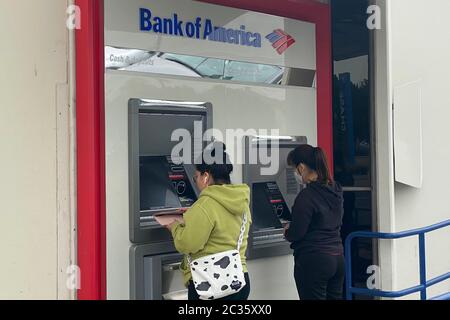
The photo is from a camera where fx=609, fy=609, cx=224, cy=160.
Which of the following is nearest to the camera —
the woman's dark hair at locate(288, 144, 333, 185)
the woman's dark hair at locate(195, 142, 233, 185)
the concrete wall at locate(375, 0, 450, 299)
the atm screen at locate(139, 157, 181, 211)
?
the woman's dark hair at locate(195, 142, 233, 185)

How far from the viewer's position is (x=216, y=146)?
3391 mm

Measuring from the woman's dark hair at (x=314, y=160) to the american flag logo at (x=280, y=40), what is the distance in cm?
72

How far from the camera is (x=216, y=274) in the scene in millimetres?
2955

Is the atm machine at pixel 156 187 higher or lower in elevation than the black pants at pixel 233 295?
higher

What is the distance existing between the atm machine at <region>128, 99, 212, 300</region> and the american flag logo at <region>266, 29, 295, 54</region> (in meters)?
0.77

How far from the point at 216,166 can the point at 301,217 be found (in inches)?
25.8

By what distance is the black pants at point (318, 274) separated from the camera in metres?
3.48

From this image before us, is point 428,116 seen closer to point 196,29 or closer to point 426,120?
point 426,120

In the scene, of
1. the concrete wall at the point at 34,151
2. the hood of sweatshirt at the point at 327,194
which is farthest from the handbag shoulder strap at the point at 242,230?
the concrete wall at the point at 34,151

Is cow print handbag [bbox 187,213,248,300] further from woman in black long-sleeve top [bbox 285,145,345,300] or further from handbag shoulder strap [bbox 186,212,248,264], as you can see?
woman in black long-sleeve top [bbox 285,145,345,300]

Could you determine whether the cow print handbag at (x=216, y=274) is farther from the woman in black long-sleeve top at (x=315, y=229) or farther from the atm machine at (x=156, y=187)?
the woman in black long-sleeve top at (x=315, y=229)

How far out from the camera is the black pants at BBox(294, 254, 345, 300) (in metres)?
3.48

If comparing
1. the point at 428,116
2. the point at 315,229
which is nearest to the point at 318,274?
the point at 315,229

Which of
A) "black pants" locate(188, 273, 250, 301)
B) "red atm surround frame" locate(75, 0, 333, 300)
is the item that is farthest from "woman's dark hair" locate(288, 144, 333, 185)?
"red atm surround frame" locate(75, 0, 333, 300)
